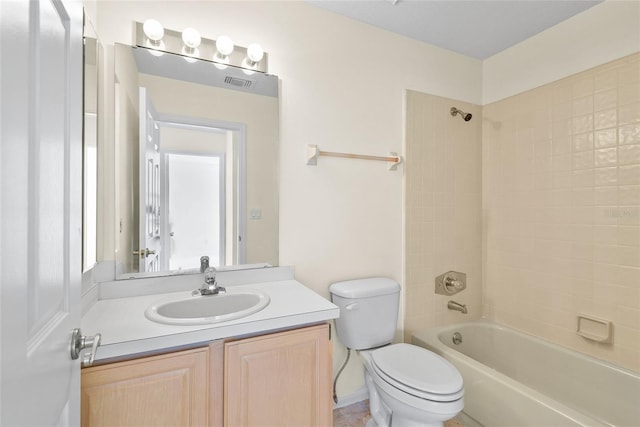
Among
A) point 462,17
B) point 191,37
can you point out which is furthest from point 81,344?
point 462,17

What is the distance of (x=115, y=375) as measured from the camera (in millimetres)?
895

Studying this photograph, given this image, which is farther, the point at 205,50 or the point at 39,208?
the point at 205,50

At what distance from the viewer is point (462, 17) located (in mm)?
1825

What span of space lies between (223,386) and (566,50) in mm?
2603

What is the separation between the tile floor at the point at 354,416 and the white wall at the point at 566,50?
2197 mm

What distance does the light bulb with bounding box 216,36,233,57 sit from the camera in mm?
1455

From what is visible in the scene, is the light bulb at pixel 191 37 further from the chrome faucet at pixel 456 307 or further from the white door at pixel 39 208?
the chrome faucet at pixel 456 307

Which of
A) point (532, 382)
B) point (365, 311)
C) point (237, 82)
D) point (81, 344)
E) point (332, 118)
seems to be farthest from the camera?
point (532, 382)

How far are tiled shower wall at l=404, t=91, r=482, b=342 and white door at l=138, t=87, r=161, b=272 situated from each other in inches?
58.5

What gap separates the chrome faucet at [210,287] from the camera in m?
1.34

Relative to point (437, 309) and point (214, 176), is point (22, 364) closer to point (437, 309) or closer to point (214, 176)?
point (214, 176)

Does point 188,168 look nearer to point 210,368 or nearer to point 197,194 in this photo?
point 197,194

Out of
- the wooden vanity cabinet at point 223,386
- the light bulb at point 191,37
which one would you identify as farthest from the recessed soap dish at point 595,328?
the light bulb at point 191,37

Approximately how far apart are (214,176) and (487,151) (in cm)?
203
